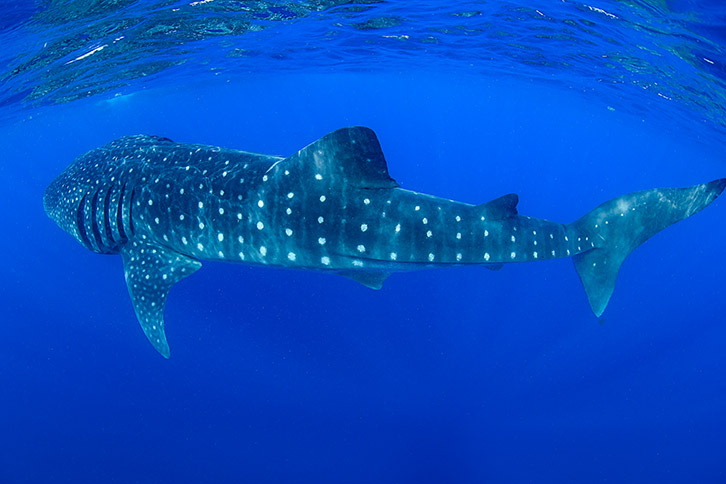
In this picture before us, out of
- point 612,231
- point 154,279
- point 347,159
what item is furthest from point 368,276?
point 612,231

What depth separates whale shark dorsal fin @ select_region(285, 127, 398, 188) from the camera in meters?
4.16

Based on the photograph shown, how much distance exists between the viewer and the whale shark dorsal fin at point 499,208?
465 cm

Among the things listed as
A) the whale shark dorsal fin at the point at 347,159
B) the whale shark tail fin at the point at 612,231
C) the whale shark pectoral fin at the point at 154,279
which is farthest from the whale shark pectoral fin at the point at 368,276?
the whale shark tail fin at the point at 612,231

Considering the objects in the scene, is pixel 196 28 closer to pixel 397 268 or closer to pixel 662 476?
pixel 397 268

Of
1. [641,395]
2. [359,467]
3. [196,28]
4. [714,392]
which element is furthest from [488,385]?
[196,28]

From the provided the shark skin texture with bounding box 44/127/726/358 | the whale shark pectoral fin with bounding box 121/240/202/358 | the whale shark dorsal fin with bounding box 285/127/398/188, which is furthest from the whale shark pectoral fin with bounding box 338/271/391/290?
the whale shark pectoral fin with bounding box 121/240/202/358

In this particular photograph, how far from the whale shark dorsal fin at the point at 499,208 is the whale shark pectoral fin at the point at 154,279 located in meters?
3.73

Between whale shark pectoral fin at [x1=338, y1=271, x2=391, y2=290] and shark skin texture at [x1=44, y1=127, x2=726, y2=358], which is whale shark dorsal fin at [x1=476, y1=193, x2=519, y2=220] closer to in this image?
shark skin texture at [x1=44, y1=127, x2=726, y2=358]

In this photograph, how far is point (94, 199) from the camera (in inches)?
238

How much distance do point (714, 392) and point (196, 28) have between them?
2082cm

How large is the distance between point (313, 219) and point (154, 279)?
2.49 m

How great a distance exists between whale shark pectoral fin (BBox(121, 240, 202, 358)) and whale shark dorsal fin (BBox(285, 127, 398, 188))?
2232 millimetres

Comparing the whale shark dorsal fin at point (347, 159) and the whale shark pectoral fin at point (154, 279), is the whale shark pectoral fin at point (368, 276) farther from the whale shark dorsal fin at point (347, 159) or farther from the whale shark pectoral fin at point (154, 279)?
the whale shark pectoral fin at point (154, 279)

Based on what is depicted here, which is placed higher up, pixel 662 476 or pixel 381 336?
pixel 381 336
